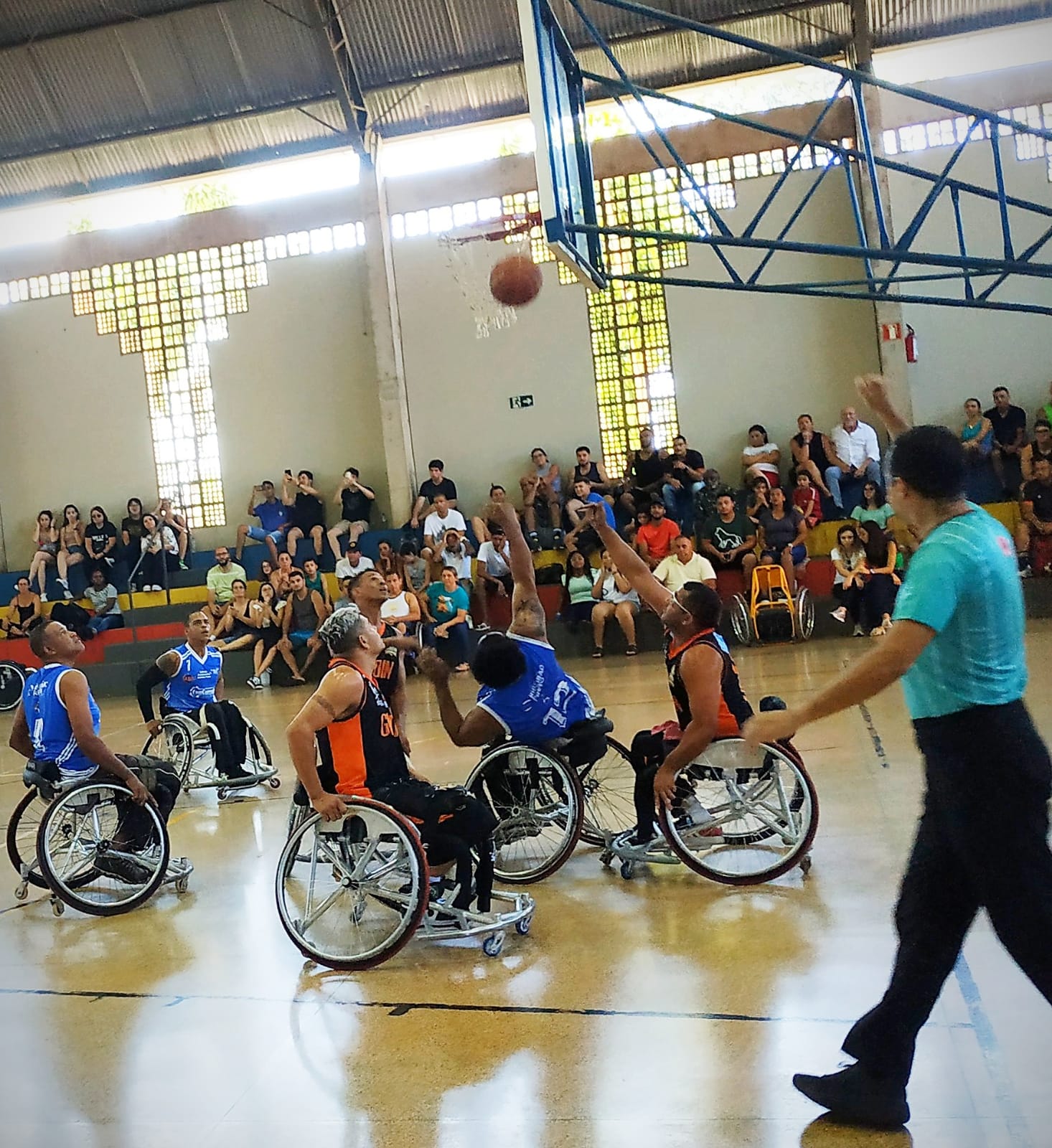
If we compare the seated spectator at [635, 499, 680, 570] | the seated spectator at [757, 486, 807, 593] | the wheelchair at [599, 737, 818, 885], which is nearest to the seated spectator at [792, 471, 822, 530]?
the seated spectator at [757, 486, 807, 593]

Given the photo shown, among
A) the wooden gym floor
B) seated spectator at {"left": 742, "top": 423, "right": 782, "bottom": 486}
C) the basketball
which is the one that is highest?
the basketball

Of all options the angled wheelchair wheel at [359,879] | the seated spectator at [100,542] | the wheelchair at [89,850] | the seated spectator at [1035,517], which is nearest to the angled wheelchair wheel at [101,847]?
the wheelchair at [89,850]

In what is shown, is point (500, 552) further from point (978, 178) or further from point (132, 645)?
point (978, 178)

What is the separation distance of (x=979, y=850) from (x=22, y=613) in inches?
506

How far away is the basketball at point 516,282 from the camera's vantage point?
929cm

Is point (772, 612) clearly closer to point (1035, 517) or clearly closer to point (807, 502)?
point (807, 502)

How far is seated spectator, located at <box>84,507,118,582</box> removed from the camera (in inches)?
547

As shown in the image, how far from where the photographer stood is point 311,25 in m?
12.5

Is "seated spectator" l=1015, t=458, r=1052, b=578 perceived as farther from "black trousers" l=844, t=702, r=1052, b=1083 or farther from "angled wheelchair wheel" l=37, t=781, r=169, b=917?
"black trousers" l=844, t=702, r=1052, b=1083

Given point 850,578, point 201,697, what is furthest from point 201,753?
point 850,578

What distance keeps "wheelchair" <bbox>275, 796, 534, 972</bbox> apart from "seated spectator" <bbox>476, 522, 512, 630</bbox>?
7.78 m

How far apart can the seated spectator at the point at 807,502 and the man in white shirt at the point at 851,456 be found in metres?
0.38

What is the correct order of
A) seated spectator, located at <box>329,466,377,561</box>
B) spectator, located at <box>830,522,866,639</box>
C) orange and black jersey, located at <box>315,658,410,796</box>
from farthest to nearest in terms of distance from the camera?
1. seated spectator, located at <box>329,466,377,561</box>
2. spectator, located at <box>830,522,866,639</box>
3. orange and black jersey, located at <box>315,658,410,796</box>

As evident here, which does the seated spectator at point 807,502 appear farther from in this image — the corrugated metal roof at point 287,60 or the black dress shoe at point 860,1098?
the black dress shoe at point 860,1098
